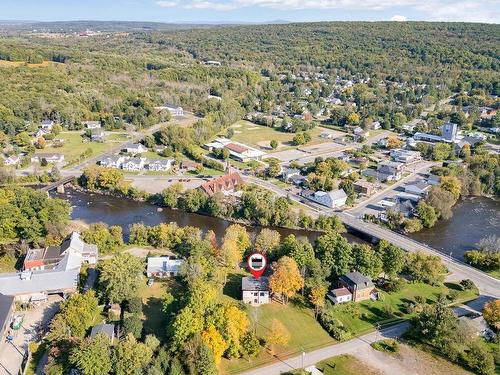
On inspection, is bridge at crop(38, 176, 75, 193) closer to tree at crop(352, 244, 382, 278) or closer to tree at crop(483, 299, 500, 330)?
tree at crop(352, 244, 382, 278)

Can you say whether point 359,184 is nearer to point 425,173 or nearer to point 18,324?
point 425,173

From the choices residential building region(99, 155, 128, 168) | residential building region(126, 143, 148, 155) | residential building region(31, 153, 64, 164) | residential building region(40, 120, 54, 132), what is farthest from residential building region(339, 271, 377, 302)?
residential building region(40, 120, 54, 132)

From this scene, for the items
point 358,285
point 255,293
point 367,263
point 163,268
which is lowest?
point 163,268

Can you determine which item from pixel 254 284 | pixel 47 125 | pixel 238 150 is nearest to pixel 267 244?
pixel 254 284

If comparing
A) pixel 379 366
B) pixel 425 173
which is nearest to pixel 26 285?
pixel 379 366

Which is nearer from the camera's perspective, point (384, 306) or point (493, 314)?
point (493, 314)

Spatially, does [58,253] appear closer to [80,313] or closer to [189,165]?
[80,313]
